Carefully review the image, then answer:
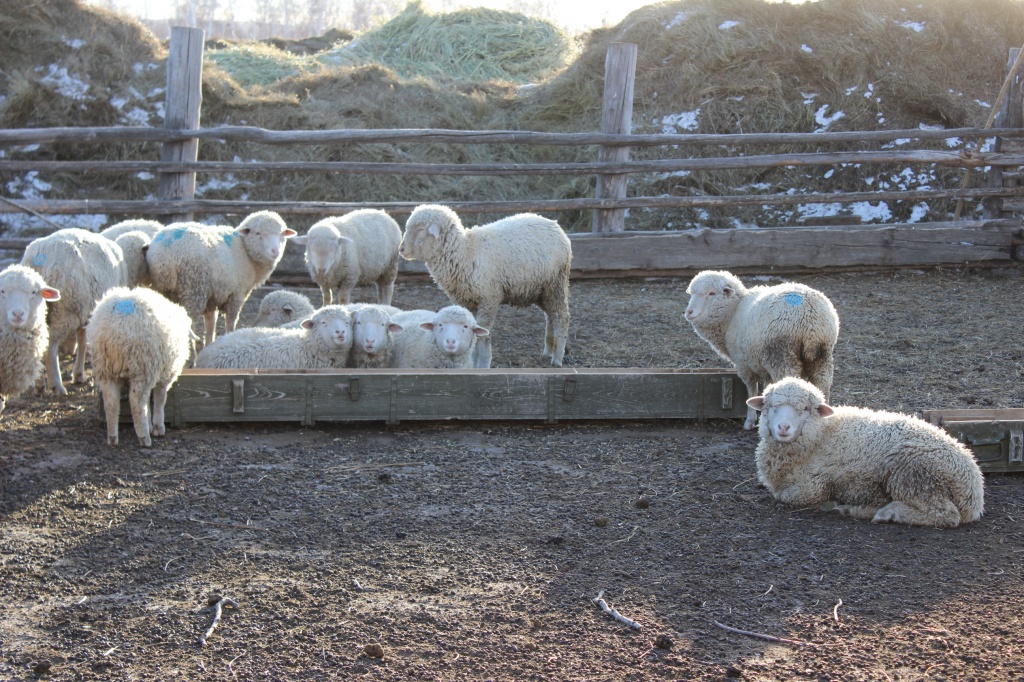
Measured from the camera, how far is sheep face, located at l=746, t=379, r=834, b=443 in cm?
516

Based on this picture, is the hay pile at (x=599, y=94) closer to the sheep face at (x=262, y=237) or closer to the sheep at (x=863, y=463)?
the sheep face at (x=262, y=237)

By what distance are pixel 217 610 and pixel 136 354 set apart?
2376 mm

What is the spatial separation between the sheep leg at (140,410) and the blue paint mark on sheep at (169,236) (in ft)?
7.95

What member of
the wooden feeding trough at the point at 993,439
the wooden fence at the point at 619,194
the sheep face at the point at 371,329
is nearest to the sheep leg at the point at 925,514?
the wooden feeding trough at the point at 993,439

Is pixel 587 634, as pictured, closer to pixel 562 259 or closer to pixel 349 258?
pixel 562 259

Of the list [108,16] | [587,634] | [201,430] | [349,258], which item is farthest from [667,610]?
[108,16]

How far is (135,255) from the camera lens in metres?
8.23

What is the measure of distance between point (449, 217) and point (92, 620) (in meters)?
5.00

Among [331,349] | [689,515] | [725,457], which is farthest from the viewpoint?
[331,349]

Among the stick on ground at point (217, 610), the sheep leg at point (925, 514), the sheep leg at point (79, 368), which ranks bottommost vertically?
the stick on ground at point (217, 610)

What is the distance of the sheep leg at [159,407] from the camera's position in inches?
245

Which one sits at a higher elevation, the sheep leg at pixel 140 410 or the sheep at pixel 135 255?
the sheep at pixel 135 255

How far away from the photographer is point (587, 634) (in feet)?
12.9

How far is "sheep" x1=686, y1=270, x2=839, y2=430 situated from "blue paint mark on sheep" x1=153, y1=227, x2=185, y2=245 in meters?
4.19
